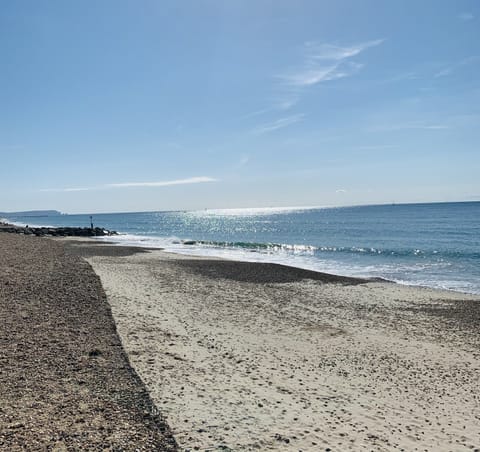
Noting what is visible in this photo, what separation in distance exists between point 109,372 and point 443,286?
20932 mm

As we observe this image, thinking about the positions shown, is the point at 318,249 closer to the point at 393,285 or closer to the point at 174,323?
the point at 393,285

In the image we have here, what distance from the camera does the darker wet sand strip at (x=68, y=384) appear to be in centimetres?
579

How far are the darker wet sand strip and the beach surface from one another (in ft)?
1.52

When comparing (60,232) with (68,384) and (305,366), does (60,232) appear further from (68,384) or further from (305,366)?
(305,366)

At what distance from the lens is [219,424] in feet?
21.9

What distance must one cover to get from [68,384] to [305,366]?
5185 millimetres

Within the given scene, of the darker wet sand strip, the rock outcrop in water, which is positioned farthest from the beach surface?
the rock outcrop in water

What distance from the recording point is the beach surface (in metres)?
6.63

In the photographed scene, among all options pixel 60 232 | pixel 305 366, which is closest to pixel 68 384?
pixel 305 366

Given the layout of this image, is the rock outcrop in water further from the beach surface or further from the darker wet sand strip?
the darker wet sand strip

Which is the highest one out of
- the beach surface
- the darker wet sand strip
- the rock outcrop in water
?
the rock outcrop in water

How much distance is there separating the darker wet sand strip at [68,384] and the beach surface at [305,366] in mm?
464

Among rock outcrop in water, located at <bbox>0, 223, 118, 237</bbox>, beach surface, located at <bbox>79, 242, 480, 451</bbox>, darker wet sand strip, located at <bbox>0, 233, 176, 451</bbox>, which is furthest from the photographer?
rock outcrop in water, located at <bbox>0, 223, 118, 237</bbox>

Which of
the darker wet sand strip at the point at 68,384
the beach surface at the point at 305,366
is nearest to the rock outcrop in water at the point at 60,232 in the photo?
the beach surface at the point at 305,366
